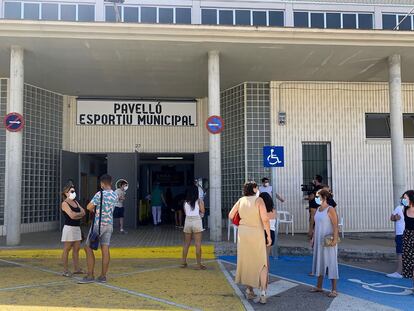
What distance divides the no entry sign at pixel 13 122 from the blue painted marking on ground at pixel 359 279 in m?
5.48

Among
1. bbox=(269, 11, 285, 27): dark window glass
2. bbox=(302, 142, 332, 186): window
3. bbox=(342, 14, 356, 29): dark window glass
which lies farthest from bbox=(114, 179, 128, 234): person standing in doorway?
bbox=(342, 14, 356, 29): dark window glass

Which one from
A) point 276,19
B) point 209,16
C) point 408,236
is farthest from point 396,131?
point 209,16

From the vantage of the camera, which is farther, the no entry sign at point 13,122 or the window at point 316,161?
the window at point 316,161

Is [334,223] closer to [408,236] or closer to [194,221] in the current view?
[408,236]

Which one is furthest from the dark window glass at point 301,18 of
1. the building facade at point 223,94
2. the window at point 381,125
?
the window at point 381,125

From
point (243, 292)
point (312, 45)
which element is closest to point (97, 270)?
point (243, 292)

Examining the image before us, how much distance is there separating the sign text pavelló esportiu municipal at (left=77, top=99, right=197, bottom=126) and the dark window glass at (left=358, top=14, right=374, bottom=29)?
21.0ft

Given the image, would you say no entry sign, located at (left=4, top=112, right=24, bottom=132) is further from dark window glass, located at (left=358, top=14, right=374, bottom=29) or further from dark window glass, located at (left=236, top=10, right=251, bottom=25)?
dark window glass, located at (left=358, top=14, right=374, bottom=29)

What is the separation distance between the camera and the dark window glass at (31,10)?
14.6m

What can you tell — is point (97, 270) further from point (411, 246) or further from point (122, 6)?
point (122, 6)

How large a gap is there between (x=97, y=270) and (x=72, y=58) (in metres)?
5.52

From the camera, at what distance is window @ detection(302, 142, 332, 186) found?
1367cm

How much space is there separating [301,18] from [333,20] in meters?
1.08

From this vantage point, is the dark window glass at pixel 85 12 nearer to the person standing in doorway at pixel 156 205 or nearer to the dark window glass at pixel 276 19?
the dark window glass at pixel 276 19
